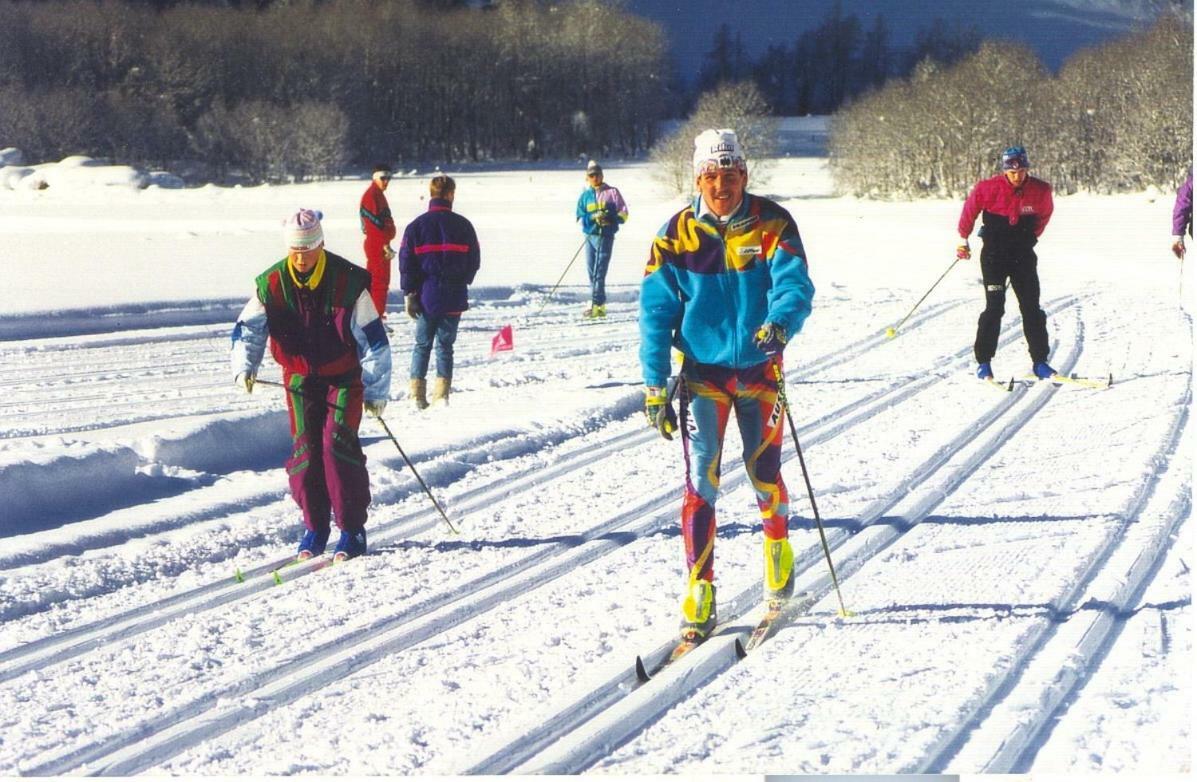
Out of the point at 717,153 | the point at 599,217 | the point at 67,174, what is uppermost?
the point at 67,174

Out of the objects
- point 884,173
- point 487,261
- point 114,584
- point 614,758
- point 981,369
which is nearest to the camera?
point 614,758

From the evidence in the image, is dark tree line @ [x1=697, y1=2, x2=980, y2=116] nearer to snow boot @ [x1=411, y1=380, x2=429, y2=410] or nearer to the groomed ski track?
the groomed ski track

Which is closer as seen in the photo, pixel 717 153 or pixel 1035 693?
pixel 1035 693

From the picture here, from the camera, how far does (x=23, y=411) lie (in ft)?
27.9

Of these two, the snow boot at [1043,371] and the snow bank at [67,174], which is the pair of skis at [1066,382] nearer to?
the snow boot at [1043,371]

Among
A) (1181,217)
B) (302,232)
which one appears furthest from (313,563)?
Answer: (1181,217)

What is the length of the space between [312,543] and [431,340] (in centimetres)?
324

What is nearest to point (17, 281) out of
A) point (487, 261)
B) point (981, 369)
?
point (487, 261)

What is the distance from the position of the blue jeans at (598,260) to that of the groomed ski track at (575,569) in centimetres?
440

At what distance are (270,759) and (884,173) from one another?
905 inches

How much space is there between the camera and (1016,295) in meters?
8.94

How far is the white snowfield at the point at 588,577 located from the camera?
3.75m

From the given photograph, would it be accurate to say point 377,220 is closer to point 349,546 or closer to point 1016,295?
point 1016,295

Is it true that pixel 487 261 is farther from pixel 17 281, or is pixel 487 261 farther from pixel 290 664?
pixel 290 664
